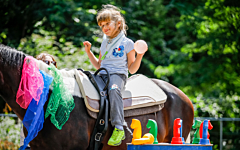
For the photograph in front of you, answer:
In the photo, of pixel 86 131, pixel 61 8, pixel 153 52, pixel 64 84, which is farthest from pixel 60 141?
pixel 153 52

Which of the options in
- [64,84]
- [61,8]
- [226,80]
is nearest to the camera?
[64,84]

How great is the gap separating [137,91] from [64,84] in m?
0.92

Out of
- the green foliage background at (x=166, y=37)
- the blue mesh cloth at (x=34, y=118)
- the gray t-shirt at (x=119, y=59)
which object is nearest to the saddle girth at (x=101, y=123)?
the gray t-shirt at (x=119, y=59)

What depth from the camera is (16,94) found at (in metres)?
2.65

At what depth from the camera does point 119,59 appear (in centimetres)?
326

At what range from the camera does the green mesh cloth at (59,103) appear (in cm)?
266

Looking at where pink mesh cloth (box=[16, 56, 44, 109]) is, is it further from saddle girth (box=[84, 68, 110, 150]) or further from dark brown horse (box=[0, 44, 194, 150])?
saddle girth (box=[84, 68, 110, 150])

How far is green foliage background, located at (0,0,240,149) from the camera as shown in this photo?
26.2 ft

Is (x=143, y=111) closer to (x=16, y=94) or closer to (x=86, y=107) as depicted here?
(x=86, y=107)

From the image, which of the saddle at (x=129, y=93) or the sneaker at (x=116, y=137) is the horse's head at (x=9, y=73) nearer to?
the saddle at (x=129, y=93)

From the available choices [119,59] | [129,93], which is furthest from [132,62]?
[129,93]

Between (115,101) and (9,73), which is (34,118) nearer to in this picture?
(9,73)

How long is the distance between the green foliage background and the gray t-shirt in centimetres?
417

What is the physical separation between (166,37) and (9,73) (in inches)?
499
